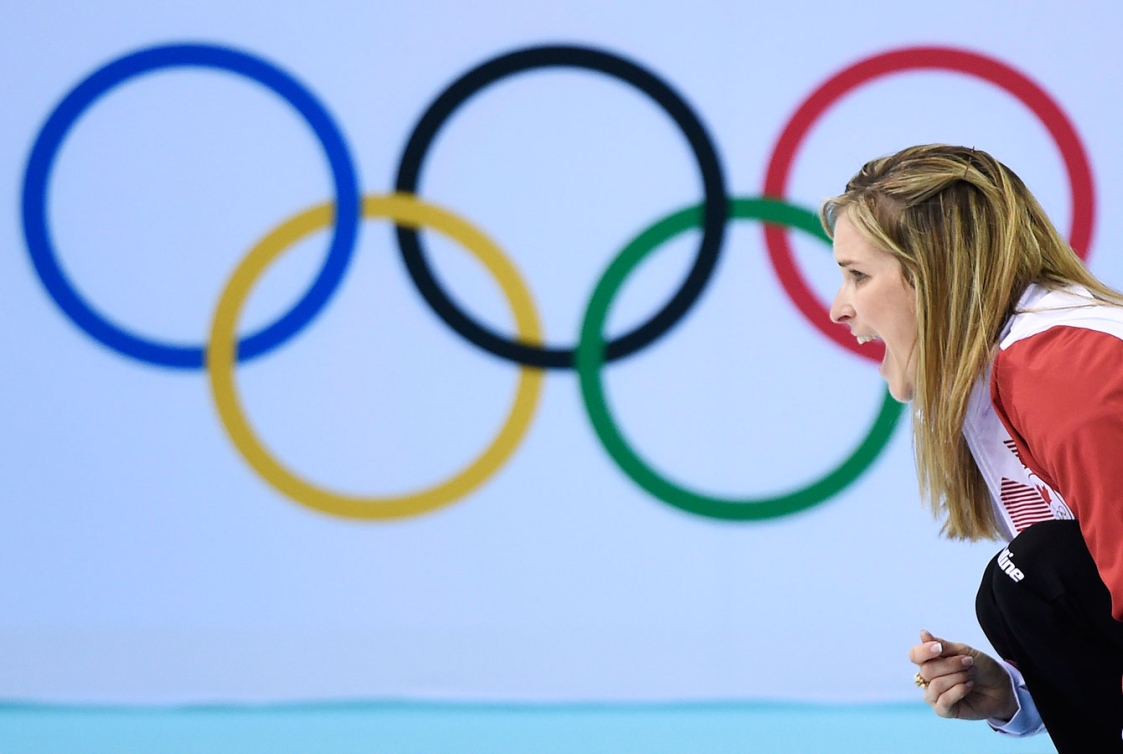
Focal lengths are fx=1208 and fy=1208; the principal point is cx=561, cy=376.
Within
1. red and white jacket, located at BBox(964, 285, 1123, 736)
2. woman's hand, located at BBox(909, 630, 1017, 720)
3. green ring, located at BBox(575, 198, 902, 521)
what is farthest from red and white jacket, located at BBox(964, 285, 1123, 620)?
green ring, located at BBox(575, 198, 902, 521)

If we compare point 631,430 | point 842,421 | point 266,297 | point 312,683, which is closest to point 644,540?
point 631,430

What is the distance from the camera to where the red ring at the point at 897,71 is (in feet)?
8.00

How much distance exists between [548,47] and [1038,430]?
5.31ft

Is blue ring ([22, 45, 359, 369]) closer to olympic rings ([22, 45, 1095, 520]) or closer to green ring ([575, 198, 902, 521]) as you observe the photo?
olympic rings ([22, 45, 1095, 520])

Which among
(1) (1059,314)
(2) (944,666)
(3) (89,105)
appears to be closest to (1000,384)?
(1) (1059,314)

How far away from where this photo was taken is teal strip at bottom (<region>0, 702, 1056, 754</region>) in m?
2.14

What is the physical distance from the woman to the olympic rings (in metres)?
1.07

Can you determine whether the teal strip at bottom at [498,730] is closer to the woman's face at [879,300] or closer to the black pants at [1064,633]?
the black pants at [1064,633]

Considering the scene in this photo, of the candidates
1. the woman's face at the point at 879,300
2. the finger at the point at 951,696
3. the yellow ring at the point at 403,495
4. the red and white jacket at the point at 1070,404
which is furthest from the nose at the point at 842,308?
the yellow ring at the point at 403,495

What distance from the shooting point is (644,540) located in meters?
2.44

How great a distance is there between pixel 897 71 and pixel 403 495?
132 centimetres

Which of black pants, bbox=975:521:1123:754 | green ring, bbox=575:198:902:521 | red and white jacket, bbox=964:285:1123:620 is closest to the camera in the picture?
red and white jacket, bbox=964:285:1123:620

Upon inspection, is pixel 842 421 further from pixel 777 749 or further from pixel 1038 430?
pixel 1038 430

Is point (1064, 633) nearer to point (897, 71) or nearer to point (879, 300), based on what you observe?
point (879, 300)
